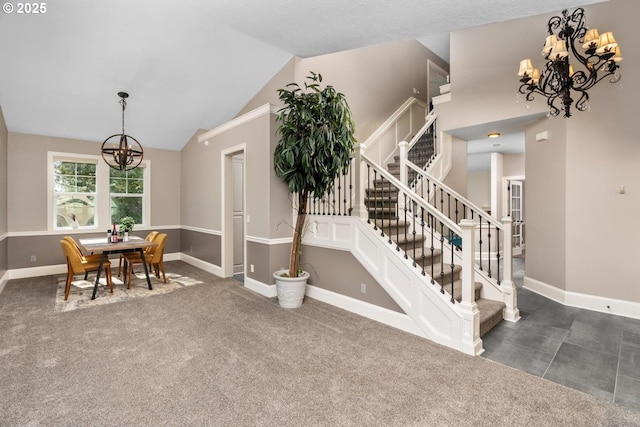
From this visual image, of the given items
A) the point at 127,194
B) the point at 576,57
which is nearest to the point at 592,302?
the point at 576,57

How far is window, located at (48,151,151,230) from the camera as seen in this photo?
557 cm

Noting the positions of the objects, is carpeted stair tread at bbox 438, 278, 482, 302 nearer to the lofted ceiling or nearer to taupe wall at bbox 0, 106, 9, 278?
the lofted ceiling

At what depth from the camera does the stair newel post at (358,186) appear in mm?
3576

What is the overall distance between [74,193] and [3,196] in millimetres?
1028

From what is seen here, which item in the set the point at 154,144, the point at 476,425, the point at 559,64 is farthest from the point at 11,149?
the point at 559,64

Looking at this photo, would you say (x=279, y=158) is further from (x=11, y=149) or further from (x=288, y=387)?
(x=11, y=149)

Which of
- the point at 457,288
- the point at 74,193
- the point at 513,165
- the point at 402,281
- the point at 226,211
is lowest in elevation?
the point at 457,288

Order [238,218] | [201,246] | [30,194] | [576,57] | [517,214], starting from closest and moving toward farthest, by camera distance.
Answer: [576,57]
[30,194]
[238,218]
[201,246]
[517,214]

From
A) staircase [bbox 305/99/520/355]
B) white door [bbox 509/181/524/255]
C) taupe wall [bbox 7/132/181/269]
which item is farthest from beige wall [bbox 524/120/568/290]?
taupe wall [bbox 7/132/181/269]

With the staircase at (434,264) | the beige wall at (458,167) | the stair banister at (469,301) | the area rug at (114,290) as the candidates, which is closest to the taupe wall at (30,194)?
the area rug at (114,290)

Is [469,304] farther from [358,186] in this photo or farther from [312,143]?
[312,143]

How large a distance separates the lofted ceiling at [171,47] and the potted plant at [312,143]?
2.15 feet

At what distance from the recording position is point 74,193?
5.71 metres

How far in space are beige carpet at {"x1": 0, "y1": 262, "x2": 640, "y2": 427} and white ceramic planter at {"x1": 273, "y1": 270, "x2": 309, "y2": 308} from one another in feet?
1.23
